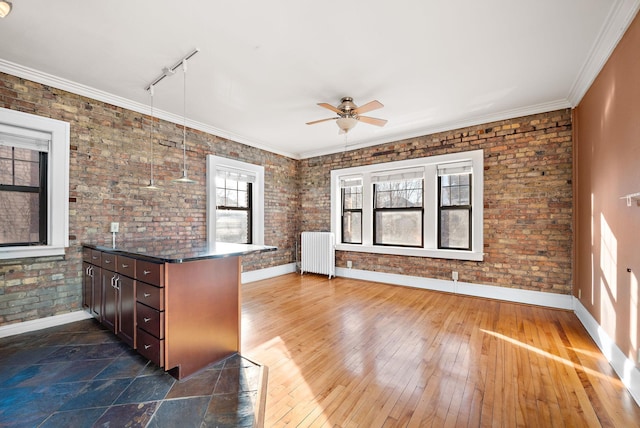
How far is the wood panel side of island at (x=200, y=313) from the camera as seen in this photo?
6.44ft

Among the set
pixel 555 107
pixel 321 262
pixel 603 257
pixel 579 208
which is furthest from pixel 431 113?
pixel 321 262

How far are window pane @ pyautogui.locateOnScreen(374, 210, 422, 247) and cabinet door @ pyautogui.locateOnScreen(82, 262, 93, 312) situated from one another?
444 cm

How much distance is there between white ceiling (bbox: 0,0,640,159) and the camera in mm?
2008

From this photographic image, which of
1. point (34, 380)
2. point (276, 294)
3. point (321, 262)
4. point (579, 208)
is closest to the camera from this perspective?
point (34, 380)

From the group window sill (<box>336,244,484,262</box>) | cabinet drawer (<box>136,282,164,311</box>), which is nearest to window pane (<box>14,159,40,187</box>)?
cabinet drawer (<box>136,282,164,311</box>)

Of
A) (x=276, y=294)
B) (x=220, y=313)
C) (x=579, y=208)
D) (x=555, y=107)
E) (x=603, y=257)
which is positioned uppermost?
(x=555, y=107)

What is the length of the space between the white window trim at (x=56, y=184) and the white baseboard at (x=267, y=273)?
8.86 ft

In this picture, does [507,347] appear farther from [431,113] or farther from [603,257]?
[431,113]

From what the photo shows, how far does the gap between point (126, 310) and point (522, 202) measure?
5.04m

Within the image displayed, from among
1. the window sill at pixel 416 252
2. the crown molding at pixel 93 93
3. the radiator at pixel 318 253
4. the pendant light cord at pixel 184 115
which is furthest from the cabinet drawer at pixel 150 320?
the window sill at pixel 416 252

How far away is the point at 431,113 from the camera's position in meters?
3.94

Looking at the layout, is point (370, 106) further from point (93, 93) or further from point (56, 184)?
point (56, 184)

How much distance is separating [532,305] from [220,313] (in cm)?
421

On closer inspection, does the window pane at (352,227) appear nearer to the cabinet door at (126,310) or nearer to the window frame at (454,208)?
the window frame at (454,208)
